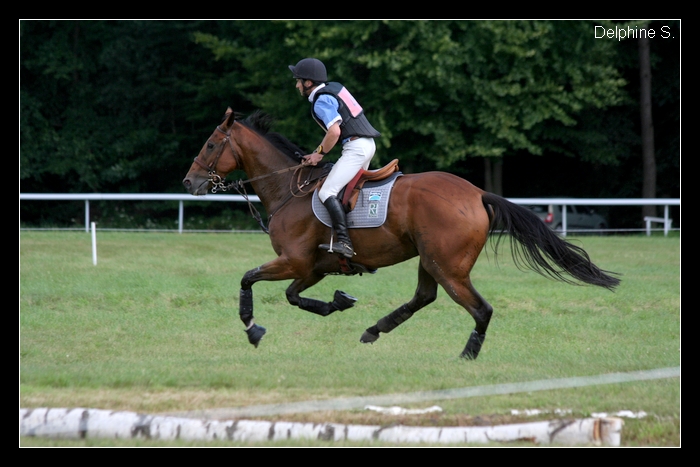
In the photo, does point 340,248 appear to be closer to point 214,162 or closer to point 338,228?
point 338,228

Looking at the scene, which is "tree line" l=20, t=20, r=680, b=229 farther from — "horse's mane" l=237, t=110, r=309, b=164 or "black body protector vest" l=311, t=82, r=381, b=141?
"black body protector vest" l=311, t=82, r=381, b=141

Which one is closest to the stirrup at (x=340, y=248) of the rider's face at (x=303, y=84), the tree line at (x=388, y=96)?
the rider's face at (x=303, y=84)

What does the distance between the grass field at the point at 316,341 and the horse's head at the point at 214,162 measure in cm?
189

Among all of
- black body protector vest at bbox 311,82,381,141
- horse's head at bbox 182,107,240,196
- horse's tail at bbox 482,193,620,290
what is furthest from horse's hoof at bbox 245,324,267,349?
horse's tail at bbox 482,193,620,290

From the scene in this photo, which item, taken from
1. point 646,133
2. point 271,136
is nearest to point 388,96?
point 646,133

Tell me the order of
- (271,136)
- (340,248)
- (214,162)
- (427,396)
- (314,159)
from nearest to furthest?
(427,396) → (340,248) → (314,159) → (214,162) → (271,136)

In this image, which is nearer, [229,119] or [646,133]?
[229,119]

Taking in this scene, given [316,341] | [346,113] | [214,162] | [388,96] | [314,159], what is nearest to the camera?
[346,113]

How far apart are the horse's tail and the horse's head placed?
280cm

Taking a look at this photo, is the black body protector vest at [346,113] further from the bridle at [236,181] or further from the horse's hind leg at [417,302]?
the horse's hind leg at [417,302]

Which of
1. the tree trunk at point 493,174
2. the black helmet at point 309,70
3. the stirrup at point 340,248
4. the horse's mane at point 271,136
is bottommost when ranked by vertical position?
the stirrup at point 340,248

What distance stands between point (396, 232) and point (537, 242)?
4.70 ft

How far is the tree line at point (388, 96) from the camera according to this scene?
2564 cm

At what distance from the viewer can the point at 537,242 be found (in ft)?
28.6
